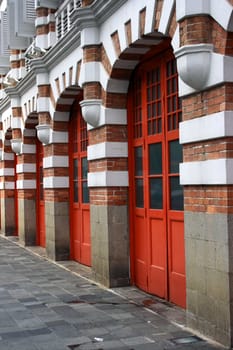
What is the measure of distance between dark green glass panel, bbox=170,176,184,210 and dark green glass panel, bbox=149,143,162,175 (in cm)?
49


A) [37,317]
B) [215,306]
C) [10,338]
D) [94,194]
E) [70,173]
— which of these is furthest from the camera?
[70,173]

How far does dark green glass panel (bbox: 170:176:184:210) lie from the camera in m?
7.60

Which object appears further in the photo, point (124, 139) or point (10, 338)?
point (124, 139)

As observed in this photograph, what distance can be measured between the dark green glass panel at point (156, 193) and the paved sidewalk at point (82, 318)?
1456 mm

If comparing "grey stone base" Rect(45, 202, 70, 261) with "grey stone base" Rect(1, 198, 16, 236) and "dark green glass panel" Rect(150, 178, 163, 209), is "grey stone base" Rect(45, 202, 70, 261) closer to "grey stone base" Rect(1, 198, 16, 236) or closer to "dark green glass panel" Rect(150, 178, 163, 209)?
"dark green glass panel" Rect(150, 178, 163, 209)

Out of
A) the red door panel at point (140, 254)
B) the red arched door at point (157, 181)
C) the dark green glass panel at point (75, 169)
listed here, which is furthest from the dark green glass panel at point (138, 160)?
the dark green glass panel at point (75, 169)

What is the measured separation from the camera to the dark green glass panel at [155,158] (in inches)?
327

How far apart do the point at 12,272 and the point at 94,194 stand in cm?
303

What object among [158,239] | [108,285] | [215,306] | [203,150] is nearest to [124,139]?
[158,239]

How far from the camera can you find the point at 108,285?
909cm

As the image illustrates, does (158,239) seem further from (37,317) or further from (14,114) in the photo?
(14,114)

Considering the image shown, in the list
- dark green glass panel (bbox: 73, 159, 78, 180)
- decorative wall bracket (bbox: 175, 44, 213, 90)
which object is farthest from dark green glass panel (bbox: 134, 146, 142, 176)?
dark green glass panel (bbox: 73, 159, 78, 180)

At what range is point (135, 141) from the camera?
9.16 m

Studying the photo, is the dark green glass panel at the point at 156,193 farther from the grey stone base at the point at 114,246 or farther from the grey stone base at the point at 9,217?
the grey stone base at the point at 9,217
